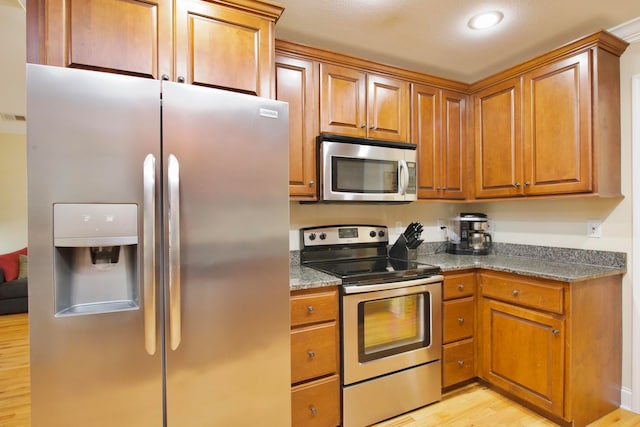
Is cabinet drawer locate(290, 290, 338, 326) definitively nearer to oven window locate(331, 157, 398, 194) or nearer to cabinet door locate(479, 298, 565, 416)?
oven window locate(331, 157, 398, 194)

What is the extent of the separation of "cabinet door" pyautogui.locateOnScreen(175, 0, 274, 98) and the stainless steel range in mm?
1131

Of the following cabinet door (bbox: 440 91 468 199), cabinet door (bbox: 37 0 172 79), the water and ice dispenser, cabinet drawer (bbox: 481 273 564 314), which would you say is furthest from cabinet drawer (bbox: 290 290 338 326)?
cabinet door (bbox: 440 91 468 199)

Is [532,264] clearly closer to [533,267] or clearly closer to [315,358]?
[533,267]

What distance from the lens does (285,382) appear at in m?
1.47

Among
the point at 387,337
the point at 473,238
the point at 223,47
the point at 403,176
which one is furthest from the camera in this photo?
the point at 473,238

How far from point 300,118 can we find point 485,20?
1241 mm

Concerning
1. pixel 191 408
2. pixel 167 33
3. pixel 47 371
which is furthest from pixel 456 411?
pixel 167 33

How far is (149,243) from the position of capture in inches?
46.6

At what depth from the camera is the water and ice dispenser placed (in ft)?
3.65

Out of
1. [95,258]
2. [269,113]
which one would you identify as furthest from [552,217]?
[95,258]

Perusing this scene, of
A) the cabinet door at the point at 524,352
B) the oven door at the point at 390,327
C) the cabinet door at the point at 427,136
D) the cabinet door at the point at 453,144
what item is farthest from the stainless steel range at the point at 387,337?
the cabinet door at the point at 453,144

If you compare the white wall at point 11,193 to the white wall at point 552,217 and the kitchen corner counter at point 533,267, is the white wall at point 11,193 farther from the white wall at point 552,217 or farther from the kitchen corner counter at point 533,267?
the kitchen corner counter at point 533,267

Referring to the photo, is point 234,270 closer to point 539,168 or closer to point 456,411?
point 456,411

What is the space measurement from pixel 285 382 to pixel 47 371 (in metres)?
0.90
